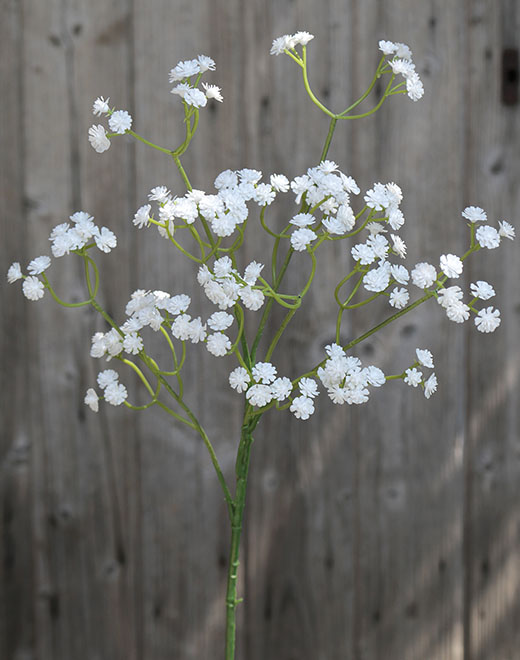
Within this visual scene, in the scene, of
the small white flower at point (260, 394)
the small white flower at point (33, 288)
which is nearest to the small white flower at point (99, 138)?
the small white flower at point (33, 288)

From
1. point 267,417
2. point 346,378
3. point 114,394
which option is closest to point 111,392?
point 114,394

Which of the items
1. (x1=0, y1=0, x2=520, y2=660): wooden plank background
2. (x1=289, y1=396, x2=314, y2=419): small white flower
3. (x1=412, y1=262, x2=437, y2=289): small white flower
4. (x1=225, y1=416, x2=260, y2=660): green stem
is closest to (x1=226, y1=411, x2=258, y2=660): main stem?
(x1=225, y1=416, x2=260, y2=660): green stem

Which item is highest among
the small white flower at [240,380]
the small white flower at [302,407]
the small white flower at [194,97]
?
the small white flower at [194,97]

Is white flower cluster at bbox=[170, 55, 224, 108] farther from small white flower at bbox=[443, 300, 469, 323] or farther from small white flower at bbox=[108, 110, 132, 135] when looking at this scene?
small white flower at bbox=[443, 300, 469, 323]

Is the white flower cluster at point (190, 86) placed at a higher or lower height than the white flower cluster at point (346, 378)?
higher

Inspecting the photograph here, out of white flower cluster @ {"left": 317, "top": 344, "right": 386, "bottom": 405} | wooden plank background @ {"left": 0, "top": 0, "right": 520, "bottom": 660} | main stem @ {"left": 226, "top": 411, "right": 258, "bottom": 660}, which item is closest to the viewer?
white flower cluster @ {"left": 317, "top": 344, "right": 386, "bottom": 405}

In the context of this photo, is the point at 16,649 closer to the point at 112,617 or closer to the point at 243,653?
the point at 112,617

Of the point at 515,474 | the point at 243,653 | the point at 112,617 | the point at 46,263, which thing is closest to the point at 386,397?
the point at 515,474

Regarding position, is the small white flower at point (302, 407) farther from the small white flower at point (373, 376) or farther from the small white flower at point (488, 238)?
the small white flower at point (488, 238)

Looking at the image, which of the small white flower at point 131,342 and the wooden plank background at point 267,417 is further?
the wooden plank background at point 267,417
